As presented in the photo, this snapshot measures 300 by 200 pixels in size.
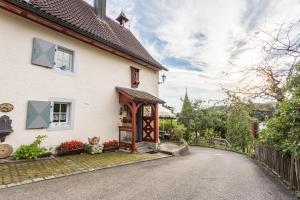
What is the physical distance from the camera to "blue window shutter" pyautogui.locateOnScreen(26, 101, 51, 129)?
7.11 metres

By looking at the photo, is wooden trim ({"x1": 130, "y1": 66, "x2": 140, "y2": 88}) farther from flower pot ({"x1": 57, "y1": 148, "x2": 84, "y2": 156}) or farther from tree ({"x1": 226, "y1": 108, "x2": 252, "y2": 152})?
tree ({"x1": 226, "y1": 108, "x2": 252, "y2": 152})

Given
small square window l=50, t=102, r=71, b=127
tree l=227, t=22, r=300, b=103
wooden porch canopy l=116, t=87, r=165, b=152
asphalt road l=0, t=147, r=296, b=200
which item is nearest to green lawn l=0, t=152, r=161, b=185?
asphalt road l=0, t=147, r=296, b=200

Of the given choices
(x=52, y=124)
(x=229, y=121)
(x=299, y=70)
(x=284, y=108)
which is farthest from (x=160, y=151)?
(x=229, y=121)

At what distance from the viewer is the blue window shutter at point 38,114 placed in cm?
711

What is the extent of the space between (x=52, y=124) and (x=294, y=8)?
8.55 m

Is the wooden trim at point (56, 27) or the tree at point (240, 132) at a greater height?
the wooden trim at point (56, 27)

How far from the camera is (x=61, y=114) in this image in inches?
333

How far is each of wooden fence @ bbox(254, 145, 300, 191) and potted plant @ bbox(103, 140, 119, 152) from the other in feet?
23.6

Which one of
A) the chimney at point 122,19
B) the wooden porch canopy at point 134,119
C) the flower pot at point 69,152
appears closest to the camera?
the flower pot at point 69,152

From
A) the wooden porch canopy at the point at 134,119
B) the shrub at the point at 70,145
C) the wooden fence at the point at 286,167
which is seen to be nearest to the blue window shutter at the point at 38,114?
the shrub at the point at 70,145

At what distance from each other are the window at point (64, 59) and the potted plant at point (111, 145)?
4003 millimetres

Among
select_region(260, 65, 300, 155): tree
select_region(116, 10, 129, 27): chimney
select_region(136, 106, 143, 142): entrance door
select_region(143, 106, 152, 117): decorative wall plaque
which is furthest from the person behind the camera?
select_region(116, 10, 129, 27): chimney

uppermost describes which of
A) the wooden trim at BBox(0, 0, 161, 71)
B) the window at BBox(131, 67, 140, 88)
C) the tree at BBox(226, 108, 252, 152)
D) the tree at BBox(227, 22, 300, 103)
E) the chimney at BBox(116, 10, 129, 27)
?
the chimney at BBox(116, 10, 129, 27)

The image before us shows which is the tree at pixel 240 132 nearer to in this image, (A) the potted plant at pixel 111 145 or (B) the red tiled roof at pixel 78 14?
(B) the red tiled roof at pixel 78 14
